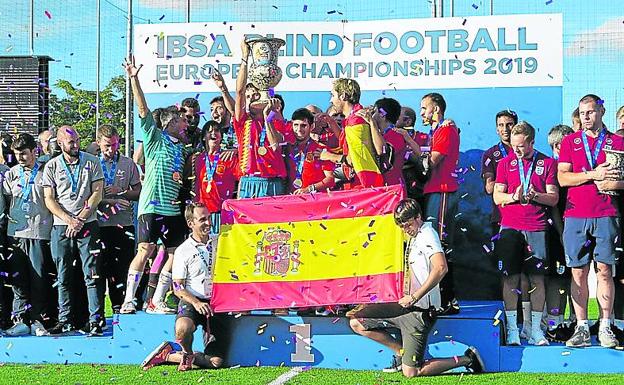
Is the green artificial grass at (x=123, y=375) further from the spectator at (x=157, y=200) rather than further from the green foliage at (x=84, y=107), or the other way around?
the green foliage at (x=84, y=107)

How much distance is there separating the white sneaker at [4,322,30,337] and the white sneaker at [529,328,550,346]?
4774 mm

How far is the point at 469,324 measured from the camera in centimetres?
840

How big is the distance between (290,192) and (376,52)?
228 centimetres

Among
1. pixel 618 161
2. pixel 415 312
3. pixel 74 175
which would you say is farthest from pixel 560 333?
pixel 74 175

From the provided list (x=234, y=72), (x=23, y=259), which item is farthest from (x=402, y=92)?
(x=23, y=259)

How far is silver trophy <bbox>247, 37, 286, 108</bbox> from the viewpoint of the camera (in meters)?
10.0

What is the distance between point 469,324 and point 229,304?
2075mm

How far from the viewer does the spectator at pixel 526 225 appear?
8.54 metres

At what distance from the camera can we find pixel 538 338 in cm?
848

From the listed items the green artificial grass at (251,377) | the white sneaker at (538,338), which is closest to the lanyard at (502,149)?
the white sneaker at (538,338)

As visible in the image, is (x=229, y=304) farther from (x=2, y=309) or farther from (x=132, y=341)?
(x=2, y=309)

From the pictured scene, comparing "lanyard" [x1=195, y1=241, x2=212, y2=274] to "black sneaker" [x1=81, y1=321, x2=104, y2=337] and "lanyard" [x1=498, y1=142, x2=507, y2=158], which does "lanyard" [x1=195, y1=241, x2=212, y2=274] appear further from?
"lanyard" [x1=498, y1=142, x2=507, y2=158]

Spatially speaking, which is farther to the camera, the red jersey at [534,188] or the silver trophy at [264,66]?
the silver trophy at [264,66]

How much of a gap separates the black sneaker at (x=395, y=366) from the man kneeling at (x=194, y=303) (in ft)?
4.79
